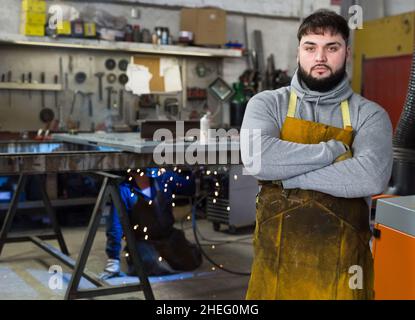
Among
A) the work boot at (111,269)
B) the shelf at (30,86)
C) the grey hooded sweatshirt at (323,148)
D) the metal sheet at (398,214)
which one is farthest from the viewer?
the shelf at (30,86)

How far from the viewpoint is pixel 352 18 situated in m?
6.05

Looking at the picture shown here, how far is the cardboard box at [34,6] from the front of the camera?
4.75 m

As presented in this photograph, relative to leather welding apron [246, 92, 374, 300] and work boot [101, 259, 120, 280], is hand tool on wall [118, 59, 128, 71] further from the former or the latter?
leather welding apron [246, 92, 374, 300]

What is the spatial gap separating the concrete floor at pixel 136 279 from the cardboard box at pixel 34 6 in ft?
6.39

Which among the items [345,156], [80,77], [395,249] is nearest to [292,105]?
[345,156]

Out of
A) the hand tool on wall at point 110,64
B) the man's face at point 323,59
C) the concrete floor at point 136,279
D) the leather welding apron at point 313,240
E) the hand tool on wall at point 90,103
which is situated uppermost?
the hand tool on wall at point 110,64

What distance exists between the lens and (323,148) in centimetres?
170

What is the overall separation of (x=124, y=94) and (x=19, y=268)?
89.9 inches

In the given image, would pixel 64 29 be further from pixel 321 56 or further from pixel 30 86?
pixel 321 56

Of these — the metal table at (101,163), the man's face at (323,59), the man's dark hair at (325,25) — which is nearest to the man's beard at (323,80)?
the man's face at (323,59)

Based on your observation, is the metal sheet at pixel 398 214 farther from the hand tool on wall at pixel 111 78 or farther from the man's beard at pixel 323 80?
the hand tool on wall at pixel 111 78

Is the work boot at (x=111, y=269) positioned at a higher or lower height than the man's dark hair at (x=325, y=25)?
lower
